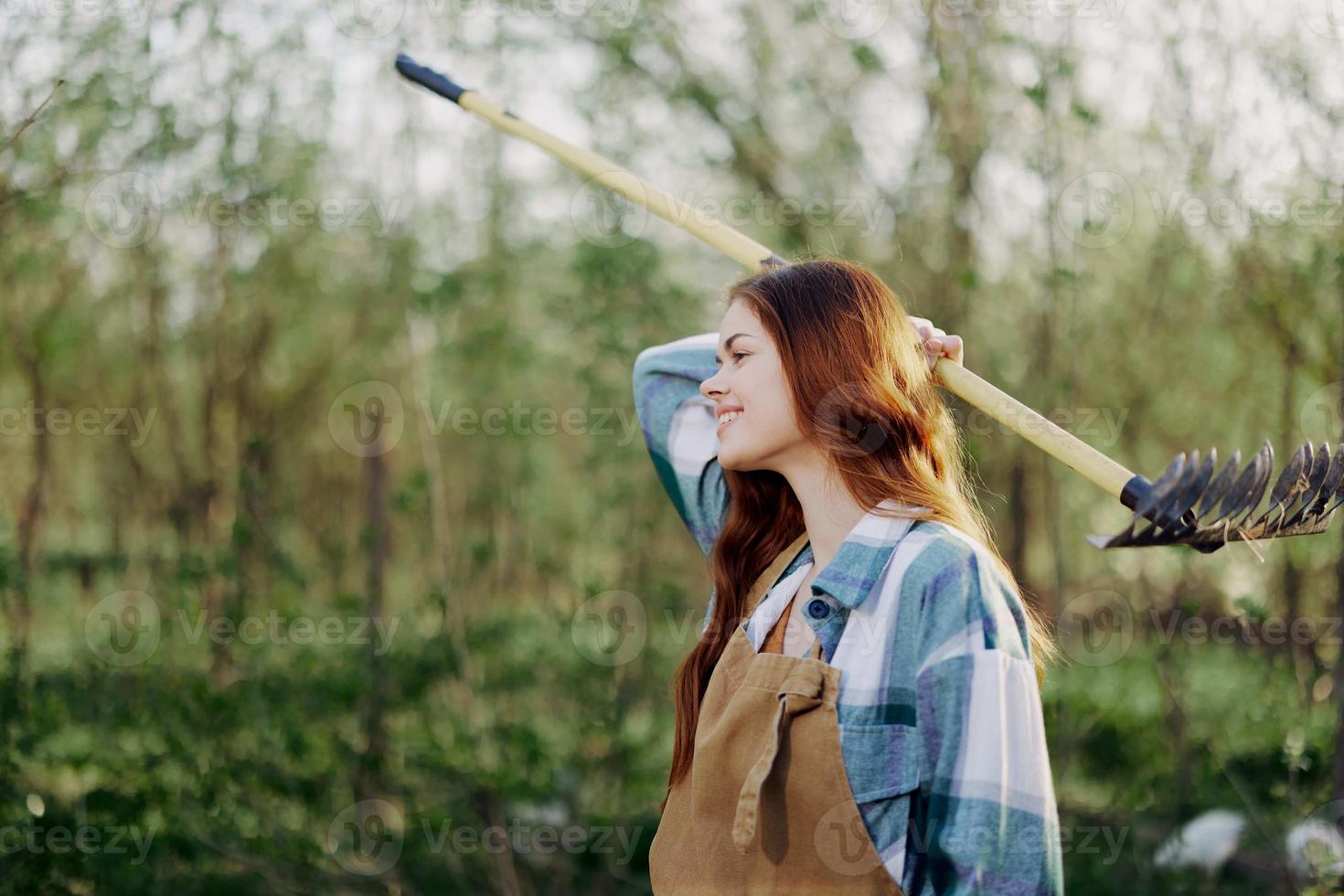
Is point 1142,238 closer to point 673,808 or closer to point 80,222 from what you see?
point 673,808

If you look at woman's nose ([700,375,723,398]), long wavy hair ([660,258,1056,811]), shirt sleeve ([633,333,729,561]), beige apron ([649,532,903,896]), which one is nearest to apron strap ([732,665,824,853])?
beige apron ([649,532,903,896])

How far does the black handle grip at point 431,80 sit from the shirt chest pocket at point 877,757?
1977 mm

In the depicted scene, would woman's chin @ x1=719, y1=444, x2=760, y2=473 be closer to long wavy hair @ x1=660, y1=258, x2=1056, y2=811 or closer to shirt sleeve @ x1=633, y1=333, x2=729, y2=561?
long wavy hair @ x1=660, y1=258, x2=1056, y2=811

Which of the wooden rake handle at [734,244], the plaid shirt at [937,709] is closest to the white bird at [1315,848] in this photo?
the wooden rake handle at [734,244]

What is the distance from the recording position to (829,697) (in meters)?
1.77

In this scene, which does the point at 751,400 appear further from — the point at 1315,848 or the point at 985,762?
the point at 1315,848

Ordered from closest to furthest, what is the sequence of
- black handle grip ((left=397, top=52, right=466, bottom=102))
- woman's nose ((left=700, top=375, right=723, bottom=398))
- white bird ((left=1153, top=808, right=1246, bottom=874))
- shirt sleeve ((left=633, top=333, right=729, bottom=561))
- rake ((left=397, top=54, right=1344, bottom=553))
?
1. rake ((left=397, top=54, right=1344, bottom=553))
2. woman's nose ((left=700, top=375, right=723, bottom=398))
3. shirt sleeve ((left=633, top=333, right=729, bottom=561))
4. black handle grip ((left=397, top=52, right=466, bottom=102))
5. white bird ((left=1153, top=808, right=1246, bottom=874))

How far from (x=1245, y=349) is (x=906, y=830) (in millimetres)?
4244

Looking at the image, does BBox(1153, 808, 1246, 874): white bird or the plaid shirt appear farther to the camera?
BBox(1153, 808, 1246, 874): white bird

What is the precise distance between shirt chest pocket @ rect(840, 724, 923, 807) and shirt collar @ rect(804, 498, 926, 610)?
0.20 meters

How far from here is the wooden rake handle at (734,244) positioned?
1.91 metres

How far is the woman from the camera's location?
1.63 metres

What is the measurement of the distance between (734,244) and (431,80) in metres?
1.04

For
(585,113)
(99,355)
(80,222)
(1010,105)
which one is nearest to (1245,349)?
(1010,105)
